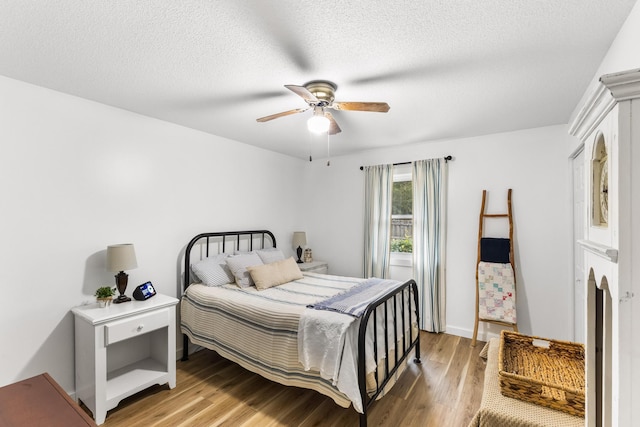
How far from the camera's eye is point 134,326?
2357 millimetres

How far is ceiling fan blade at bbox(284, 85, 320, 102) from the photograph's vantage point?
1.86 metres

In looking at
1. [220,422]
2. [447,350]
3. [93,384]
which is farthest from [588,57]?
[93,384]

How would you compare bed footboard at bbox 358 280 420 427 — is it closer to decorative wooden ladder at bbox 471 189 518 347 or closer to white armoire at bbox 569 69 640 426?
decorative wooden ladder at bbox 471 189 518 347

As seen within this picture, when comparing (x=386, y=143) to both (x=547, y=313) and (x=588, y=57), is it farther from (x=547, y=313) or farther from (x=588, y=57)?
(x=547, y=313)

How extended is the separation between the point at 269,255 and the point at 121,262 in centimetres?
168

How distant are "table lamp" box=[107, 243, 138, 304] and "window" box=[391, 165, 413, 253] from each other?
10.4 feet

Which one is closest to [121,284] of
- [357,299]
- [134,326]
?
[134,326]

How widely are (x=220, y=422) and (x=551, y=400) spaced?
2.08 m

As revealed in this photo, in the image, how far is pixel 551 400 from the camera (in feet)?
3.86

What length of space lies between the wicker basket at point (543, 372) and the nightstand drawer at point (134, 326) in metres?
2.47

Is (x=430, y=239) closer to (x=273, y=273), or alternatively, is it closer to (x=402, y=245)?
(x=402, y=245)

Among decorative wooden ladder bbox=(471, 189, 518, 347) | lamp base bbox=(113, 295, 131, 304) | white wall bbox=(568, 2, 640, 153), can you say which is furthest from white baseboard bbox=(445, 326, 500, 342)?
lamp base bbox=(113, 295, 131, 304)

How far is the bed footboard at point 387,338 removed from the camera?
1.96 m

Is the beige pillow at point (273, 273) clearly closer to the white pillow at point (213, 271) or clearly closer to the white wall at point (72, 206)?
the white pillow at point (213, 271)
